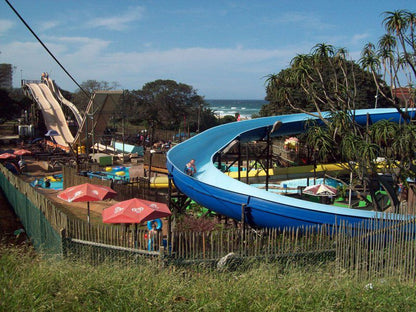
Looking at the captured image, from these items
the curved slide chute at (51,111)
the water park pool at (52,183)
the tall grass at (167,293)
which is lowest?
the water park pool at (52,183)

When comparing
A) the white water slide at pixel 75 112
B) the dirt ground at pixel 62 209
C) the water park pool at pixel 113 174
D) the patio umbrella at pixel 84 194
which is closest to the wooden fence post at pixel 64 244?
the patio umbrella at pixel 84 194

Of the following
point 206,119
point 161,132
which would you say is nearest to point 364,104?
point 161,132

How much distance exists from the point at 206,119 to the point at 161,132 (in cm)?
1793

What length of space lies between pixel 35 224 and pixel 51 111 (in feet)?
102

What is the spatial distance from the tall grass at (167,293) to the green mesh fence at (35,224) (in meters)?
1.89

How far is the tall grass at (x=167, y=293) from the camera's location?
15.0 feet

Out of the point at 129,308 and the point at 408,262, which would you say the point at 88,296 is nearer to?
the point at 129,308

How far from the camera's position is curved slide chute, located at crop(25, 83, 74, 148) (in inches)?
1416

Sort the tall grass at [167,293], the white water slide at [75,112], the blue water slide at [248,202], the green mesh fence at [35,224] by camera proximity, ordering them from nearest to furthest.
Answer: the tall grass at [167,293] → the green mesh fence at [35,224] → the blue water slide at [248,202] → the white water slide at [75,112]

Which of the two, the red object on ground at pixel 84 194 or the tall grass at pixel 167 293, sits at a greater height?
the tall grass at pixel 167 293

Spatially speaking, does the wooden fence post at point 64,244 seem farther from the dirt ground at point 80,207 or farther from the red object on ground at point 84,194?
the dirt ground at point 80,207

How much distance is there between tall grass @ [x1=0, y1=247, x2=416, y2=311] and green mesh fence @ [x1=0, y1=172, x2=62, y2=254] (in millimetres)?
1888

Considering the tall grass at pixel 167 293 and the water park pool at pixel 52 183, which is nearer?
the tall grass at pixel 167 293

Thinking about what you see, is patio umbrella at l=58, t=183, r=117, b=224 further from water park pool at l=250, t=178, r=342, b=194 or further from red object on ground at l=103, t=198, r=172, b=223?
water park pool at l=250, t=178, r=342, b=194
